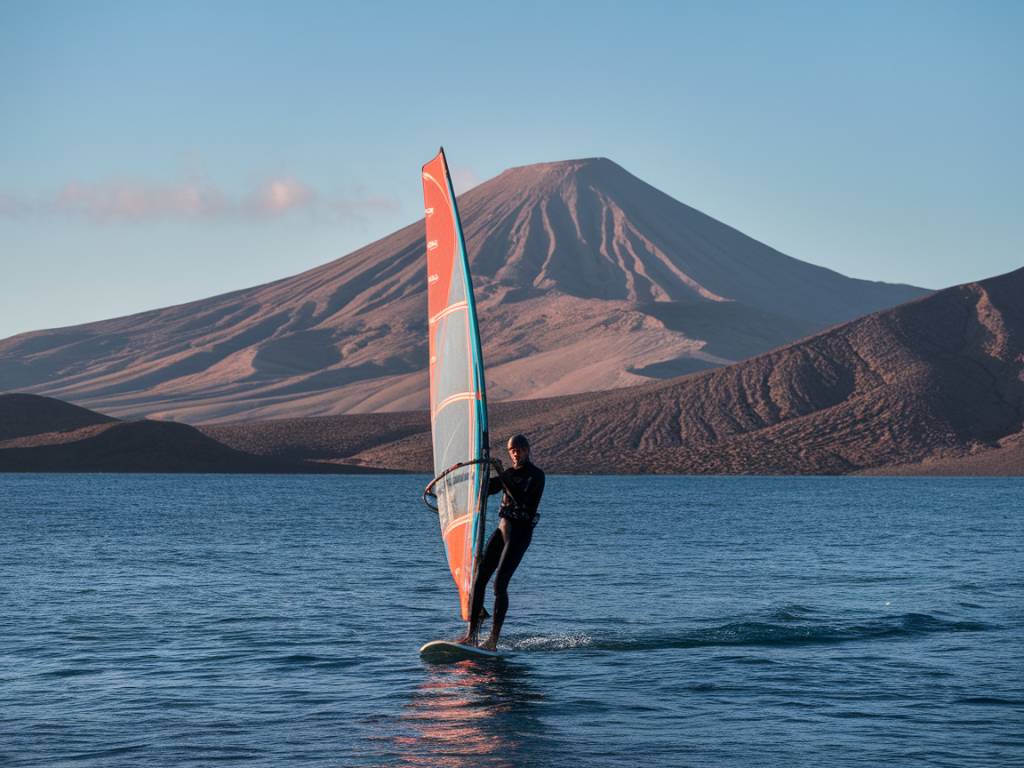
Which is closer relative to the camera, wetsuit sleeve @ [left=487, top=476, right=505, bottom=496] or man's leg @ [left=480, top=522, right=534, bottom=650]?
wetsuit sleeve @ [left=487, top=476, right=505, bottom=496]

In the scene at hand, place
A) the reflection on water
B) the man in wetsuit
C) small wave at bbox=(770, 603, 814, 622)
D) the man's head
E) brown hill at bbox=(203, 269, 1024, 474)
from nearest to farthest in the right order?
the reflection on water
the man's head
the man in wetsuit
small wave at bbox=(770, 603, 814, 622)
brown hill at bbox=(203, 269, 1024, 474)

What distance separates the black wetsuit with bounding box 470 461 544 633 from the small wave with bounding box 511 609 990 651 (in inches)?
112

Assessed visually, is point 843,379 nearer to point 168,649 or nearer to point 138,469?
point 138,469

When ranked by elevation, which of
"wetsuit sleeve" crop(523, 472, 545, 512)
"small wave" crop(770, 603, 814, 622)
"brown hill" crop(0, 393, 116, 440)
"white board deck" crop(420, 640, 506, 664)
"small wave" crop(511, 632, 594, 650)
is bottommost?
"small wave" crop(770, 603, 814, 622)

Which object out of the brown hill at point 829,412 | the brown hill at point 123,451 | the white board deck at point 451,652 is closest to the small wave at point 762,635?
the white board deck at point 451,652

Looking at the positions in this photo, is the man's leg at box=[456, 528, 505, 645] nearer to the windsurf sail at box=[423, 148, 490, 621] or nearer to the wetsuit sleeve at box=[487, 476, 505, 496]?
the windsurf sail at box=[423, 148, 490, 621]

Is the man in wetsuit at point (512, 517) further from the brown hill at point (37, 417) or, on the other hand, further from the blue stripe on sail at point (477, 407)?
the brown hill at point (37, 417)

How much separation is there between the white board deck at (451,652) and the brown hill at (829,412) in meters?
137

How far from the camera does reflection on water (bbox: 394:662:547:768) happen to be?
13969 mm

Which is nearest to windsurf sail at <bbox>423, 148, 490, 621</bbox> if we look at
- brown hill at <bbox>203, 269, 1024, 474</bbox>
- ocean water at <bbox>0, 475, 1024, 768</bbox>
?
ocean water at <bbox>0, 475, 1024, 768</bbox>

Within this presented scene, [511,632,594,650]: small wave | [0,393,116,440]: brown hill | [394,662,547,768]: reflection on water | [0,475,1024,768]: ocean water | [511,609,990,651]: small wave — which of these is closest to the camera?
[394,662,547,768]: reflection on water

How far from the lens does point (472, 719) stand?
1560cm

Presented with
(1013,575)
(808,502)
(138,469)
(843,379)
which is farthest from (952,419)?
(1013,575)

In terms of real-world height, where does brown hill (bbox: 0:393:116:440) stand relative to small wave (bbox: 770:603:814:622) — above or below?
above
